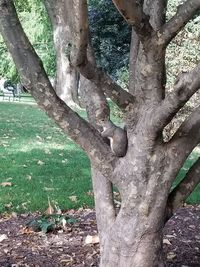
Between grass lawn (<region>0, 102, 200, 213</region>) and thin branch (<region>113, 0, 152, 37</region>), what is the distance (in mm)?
3353

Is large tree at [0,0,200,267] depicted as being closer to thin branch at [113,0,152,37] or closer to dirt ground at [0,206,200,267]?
thin branch at [113,0,152,37]

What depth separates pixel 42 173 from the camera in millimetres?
8078

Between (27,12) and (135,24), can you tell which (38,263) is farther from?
(27,12)

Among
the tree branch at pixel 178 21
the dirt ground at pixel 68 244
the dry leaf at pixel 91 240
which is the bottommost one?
the dirt ground at pixel 68 244

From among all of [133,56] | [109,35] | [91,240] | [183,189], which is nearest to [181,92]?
[183,189]

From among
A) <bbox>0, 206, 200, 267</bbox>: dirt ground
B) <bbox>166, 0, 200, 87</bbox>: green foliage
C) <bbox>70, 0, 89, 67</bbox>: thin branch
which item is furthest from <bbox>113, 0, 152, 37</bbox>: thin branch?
<bbox>166, 0, 200, 87</bbox>: green foliage

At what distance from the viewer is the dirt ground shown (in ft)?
13.9

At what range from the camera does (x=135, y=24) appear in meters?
3.07

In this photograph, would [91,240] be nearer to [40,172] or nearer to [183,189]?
[183,189]

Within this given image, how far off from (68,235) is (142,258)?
163 centimetres

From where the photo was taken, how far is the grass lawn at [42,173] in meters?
6.38

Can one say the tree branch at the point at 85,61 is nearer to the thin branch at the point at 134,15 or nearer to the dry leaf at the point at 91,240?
the thin branch at the point at 134,15

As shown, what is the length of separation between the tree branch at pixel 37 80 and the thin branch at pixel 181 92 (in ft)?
1.67

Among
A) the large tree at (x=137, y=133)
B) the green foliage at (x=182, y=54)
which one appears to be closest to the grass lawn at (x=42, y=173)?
the green foliage at (x=182, y=54)
